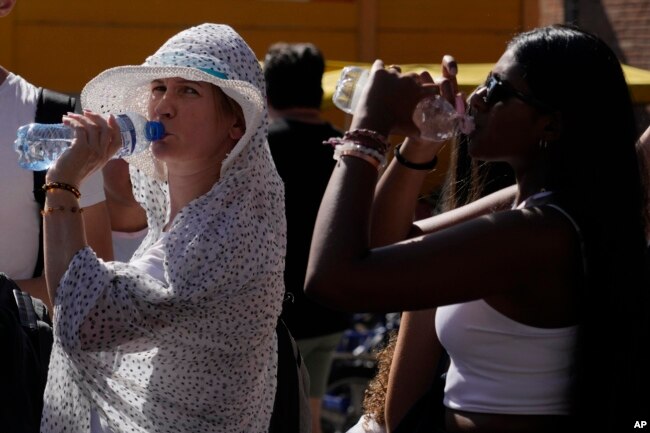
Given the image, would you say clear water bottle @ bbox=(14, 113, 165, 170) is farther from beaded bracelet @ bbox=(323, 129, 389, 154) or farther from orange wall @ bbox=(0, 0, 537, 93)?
orange wall @ bbox=(0, 0, 537, 93)

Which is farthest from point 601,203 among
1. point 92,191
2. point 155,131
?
point 92,191

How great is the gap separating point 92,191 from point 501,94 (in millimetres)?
1438

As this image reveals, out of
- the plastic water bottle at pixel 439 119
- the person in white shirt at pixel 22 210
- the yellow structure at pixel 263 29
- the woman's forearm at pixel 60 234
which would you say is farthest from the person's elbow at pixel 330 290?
the yellow structure at pixel 263 29

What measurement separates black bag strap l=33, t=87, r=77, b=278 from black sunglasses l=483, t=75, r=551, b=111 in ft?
4.65

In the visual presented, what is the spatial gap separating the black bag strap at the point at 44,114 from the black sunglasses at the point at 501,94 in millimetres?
1418

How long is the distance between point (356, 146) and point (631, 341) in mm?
584

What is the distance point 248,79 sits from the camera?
2881 mm

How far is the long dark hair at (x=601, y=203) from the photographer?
7.08 ft

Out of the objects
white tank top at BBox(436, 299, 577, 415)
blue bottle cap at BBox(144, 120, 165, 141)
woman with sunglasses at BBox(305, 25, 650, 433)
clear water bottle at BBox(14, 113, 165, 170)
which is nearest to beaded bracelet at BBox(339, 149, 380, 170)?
woman with sunglasses at BBox(305, 25, 650, 433)

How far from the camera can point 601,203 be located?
7.27 feet

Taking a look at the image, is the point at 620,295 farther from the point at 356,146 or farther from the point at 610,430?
the point at 356,146

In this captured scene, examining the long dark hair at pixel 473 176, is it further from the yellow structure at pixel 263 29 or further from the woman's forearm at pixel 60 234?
the yellow structure at pixel 263 29

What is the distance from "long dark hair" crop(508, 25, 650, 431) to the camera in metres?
2.16

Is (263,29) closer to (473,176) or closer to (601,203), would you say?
(473,176)
